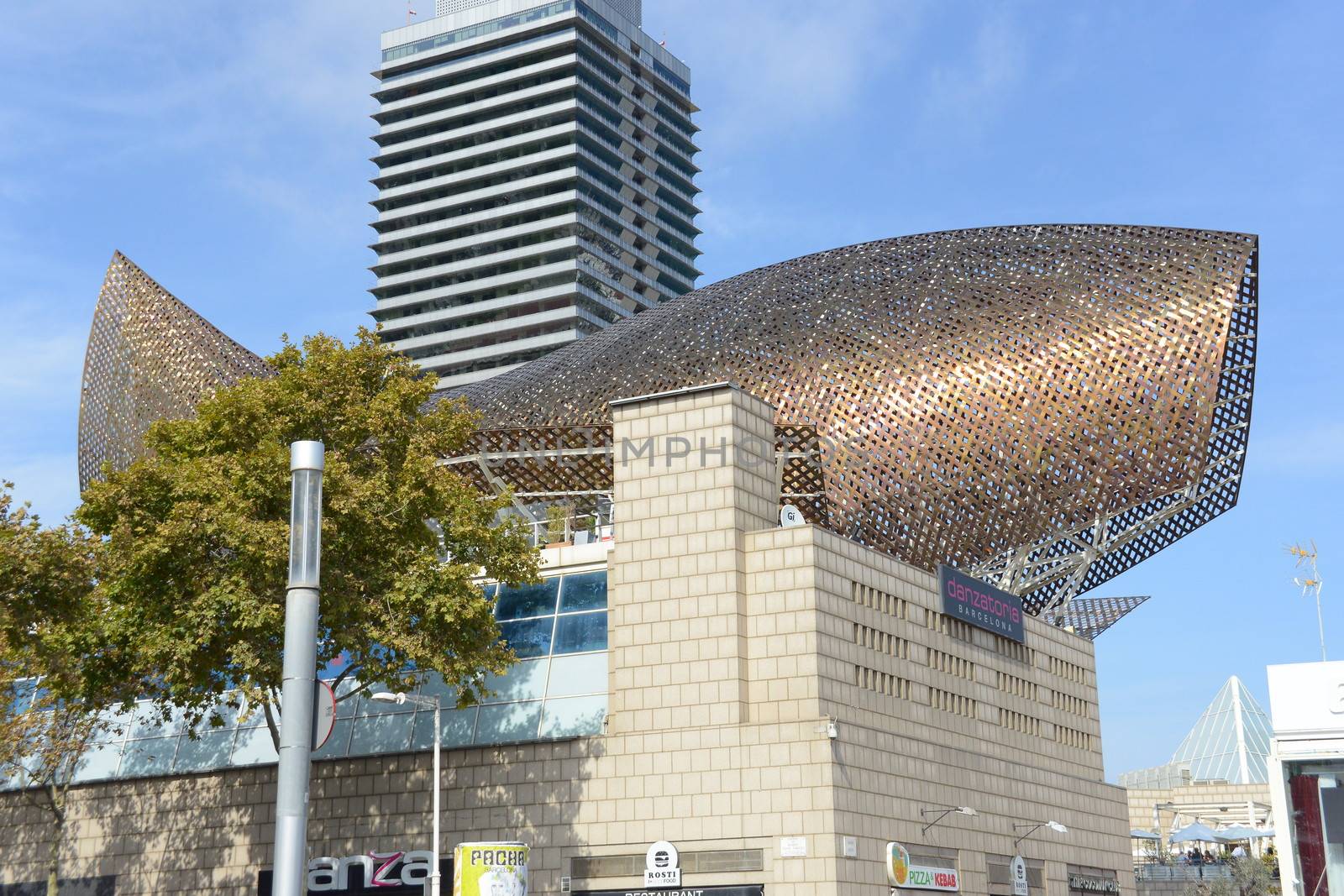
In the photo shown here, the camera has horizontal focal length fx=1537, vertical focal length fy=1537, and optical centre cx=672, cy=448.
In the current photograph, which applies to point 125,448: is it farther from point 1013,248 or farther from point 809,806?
point 809,806

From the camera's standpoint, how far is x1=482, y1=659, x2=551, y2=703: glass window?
37.3 meters

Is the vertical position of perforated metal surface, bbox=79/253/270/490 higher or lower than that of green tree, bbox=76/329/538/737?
higher

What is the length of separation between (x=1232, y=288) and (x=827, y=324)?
532 inches

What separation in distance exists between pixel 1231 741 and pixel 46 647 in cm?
8693

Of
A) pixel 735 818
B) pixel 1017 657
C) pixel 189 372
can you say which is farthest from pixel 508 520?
pixel 189 372

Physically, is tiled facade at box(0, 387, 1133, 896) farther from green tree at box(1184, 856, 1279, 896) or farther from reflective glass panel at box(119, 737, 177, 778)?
green tree at box(1184, 856, 1279, 896)

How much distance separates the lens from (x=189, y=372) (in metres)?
64.1

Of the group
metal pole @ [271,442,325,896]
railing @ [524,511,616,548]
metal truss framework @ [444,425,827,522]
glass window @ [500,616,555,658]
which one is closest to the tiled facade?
glass window @ [500,616,555,658]

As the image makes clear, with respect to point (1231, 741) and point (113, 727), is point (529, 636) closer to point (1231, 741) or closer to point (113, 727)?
point (113, 727)

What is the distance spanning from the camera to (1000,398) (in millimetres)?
51406

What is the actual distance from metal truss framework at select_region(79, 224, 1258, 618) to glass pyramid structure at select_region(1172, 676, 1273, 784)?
51.3 meters

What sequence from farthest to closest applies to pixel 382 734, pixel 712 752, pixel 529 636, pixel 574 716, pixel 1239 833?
pixel 1239 833, pixel 382 734, pixel 529 636, pixel 574 716, pixel 712 752

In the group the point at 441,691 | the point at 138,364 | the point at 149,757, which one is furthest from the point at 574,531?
the point at 138,364

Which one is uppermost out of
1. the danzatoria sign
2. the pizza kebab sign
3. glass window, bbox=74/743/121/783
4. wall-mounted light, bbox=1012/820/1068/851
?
glass window, bbox=74/743/121/783
